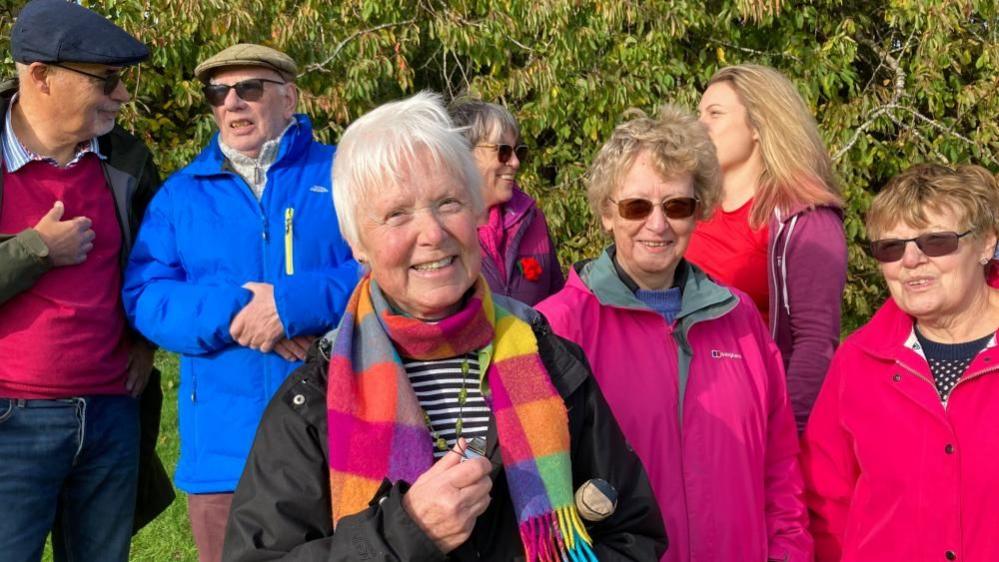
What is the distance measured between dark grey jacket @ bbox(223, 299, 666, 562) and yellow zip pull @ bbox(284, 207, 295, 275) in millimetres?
1289

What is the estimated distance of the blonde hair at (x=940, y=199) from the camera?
9.11 feet

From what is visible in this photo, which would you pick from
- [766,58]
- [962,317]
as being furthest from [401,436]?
[766,58]

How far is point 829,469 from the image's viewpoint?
2900 millimetres

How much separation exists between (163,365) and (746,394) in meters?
8.06

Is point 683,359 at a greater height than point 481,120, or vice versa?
point 481,120

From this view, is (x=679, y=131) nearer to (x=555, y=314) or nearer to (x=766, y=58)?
(x=555, y=314)

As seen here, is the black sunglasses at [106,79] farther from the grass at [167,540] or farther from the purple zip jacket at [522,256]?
the grass at [167,540]

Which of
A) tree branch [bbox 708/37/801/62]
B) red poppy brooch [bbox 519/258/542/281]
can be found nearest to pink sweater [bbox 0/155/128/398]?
red poppy brooch [bbox 519/258/542/281]

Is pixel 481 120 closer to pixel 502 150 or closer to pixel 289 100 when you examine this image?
pixel 502 150

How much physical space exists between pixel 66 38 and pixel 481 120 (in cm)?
→ 155

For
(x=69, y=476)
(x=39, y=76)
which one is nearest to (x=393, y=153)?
(x=39, y=76)

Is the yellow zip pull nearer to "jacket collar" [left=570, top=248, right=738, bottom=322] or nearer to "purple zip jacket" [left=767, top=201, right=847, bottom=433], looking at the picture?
"jacket collar" [left=570, top=248, right=738, bottom=322]

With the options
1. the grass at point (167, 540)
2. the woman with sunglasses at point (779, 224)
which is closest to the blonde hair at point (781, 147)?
the woman with sunglasses at point (779, 224)

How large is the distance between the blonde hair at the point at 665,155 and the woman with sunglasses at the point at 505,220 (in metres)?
1.15
